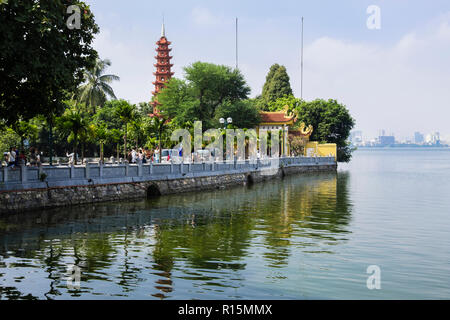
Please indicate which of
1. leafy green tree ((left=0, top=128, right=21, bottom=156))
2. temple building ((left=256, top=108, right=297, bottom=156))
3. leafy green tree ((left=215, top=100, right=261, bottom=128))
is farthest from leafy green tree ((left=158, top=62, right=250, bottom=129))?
leafy green tree ((left=0, top=128, right=21, bottom=156))

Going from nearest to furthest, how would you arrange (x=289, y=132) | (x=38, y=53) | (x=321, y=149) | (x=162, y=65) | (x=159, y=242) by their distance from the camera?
(x=159, y=242)
(x=38, y=53)
(x=289, y=132)
(x=321, y=149)
(x=162, y=65)

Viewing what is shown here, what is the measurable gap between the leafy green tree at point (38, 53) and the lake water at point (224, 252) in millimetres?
4983

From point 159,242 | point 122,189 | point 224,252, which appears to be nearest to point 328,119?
point 122,189

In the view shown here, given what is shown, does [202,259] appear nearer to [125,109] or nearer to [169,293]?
[169,293]

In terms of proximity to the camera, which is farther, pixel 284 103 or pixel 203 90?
pixel 284 103

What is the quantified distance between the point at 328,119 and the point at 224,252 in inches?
2369

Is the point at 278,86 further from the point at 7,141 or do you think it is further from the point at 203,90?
the point at 7,141

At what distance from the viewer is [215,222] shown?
18.9m

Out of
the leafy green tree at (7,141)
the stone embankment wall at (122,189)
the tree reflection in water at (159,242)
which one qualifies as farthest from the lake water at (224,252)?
the leafy green tree at (7,141)

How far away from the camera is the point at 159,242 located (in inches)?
573

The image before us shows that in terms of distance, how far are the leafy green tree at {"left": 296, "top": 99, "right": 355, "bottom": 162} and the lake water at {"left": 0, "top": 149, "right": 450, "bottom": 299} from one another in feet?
157

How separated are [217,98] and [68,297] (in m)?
53.7

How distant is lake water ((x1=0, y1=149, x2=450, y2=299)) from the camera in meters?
9.67
